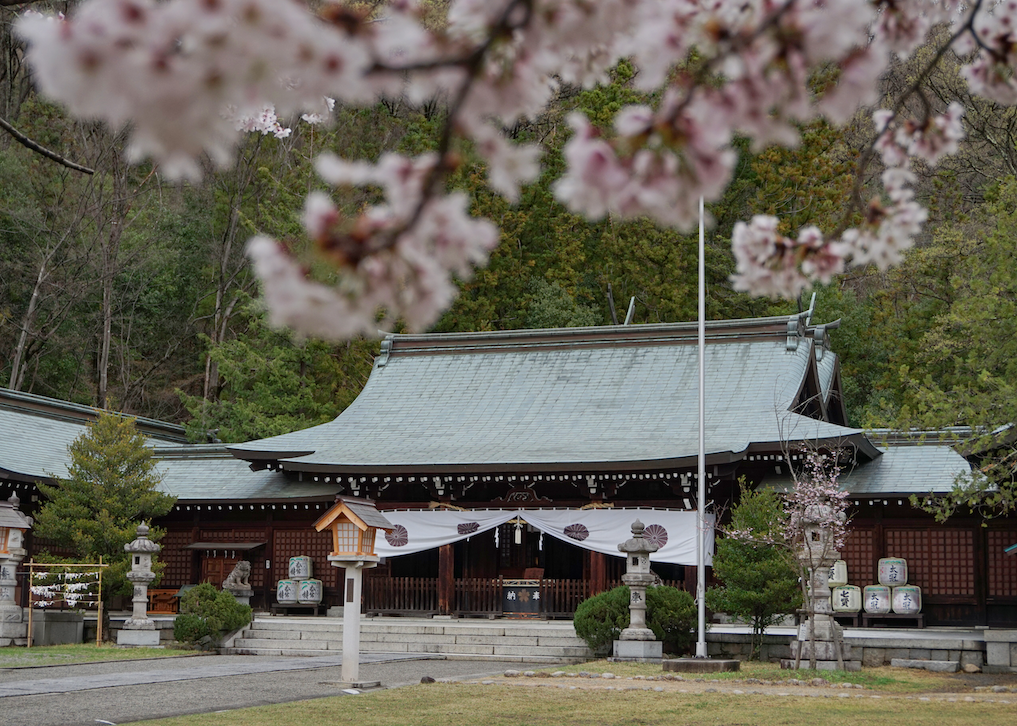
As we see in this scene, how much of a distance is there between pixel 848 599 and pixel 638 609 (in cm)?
484

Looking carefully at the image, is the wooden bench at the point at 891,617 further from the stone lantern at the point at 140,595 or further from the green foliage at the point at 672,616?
the stone lantern at the point at 140,595

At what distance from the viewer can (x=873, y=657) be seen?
16859mm

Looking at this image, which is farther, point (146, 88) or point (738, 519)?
point (738, 519)

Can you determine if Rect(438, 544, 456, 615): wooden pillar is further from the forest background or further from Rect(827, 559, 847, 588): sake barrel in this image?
the forest background

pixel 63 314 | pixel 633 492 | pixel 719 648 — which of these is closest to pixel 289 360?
pixel 63 314

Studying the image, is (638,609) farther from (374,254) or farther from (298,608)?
(374,254)

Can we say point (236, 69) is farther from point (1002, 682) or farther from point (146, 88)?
point (1002, 682)

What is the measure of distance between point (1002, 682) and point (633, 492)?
27.7 feet

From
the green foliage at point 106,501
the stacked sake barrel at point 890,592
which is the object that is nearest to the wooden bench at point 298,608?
the green foliage at point 106,501

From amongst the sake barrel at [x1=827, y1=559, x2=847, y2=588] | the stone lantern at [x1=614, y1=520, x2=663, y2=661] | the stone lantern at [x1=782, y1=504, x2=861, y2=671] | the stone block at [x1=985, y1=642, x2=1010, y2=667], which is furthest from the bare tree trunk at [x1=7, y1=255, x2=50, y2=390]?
the stone block at [x1=985, y1=642, x2=1010, y2=667]

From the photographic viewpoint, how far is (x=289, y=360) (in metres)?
33.1

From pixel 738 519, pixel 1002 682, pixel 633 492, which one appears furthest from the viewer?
pixel 633 492

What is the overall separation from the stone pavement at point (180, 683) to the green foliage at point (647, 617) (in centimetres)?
130

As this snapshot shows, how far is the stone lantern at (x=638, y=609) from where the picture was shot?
56.0 feet
